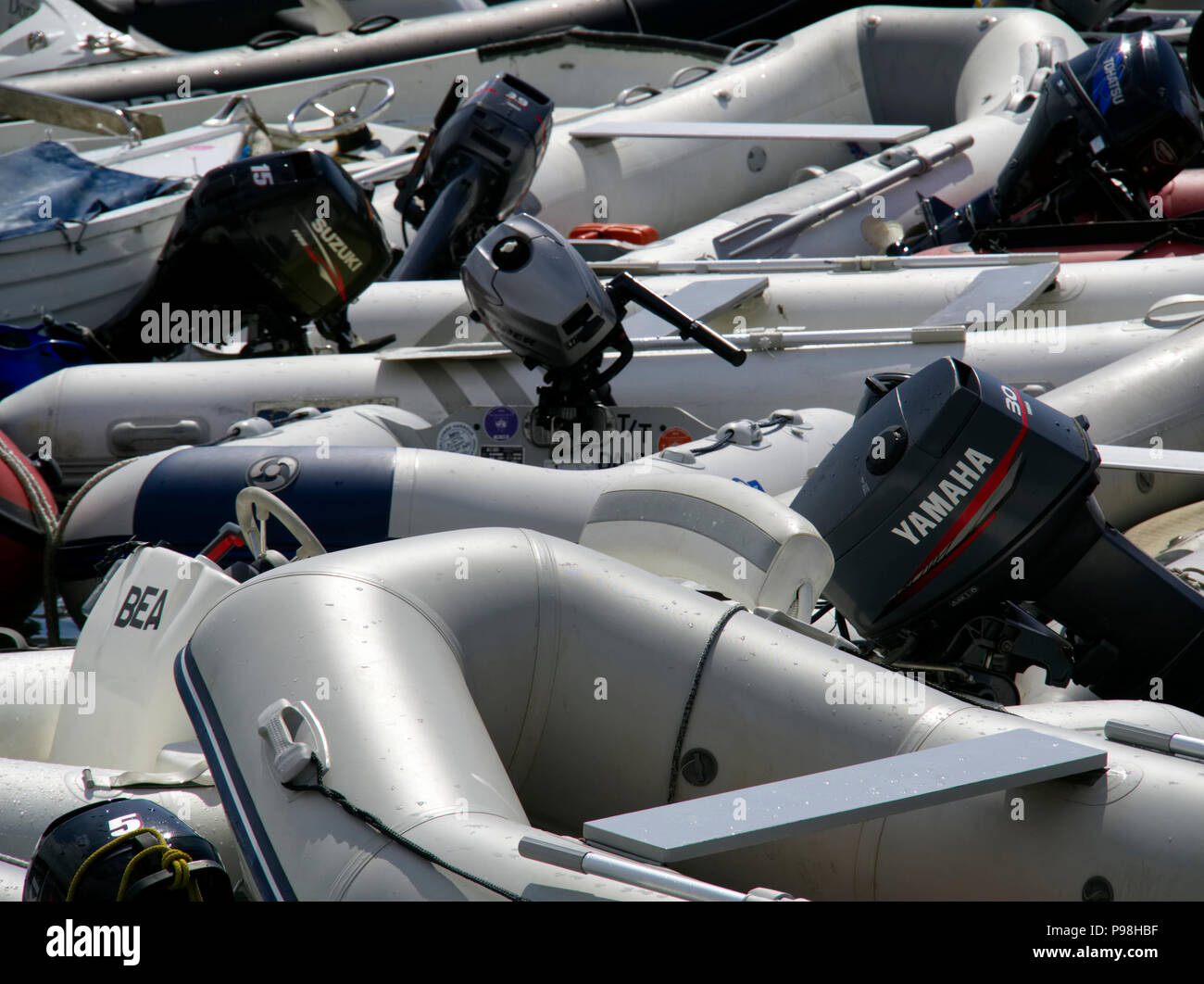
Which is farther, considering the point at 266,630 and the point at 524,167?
the point at 524,167

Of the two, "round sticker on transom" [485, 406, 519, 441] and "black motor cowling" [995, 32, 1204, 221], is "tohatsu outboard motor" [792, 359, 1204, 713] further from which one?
"black motor cowling" [995, 32, 1204, 221]

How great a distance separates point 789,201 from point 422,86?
3.23 metres

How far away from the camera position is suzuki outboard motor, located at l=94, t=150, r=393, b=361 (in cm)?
436

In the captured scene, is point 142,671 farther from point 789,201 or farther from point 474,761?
point 789,201

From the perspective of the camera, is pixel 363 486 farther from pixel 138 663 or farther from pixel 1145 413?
pixel 1145 413

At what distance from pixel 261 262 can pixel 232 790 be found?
9.54ft

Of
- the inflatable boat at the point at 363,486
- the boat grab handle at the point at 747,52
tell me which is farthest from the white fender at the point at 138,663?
the boat grab handle at the point at 747,52

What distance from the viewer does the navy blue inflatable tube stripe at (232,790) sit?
5.51 feet

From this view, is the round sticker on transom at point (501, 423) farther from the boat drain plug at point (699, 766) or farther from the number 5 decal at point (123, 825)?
the number 5 decal at point (123, 825)

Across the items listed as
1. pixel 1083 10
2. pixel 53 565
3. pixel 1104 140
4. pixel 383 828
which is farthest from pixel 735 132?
pixel 383 828

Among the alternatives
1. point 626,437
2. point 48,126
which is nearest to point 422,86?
point 48,126

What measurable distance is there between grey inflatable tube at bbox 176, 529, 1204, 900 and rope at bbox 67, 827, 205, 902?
0.38ft

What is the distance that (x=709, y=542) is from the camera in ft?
8.50

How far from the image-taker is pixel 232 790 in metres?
1.79
